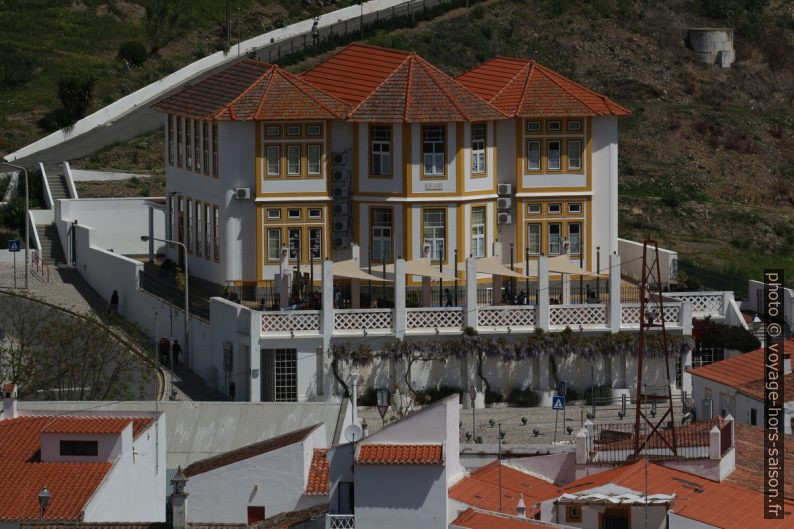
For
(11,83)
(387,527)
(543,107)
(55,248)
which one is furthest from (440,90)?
(11,83)

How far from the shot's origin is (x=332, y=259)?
286 ft

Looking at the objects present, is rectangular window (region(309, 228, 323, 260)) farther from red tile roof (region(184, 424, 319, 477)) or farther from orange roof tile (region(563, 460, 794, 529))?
orange roof tile (region(563, 460, 794, 529))

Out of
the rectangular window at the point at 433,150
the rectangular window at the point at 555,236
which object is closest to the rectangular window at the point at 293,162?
the rectangular window at the point at 433,150

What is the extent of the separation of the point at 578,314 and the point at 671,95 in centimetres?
5469

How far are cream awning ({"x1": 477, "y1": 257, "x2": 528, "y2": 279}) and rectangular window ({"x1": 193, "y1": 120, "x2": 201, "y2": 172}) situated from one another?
9.78 m

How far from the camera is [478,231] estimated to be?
87.7m

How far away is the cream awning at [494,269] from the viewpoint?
8406 centimetres

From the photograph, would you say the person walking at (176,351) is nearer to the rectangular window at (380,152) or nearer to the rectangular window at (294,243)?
the rectangular window at (294,243)

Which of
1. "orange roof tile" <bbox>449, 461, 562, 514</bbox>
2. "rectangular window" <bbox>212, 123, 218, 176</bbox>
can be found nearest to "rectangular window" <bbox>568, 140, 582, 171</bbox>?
"rectangular window" <bbox>212, 123, 218, 176</bbox>

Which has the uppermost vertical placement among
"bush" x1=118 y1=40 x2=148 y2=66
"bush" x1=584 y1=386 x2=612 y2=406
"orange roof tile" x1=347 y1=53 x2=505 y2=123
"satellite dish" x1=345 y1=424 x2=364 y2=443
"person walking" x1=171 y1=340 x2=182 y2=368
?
"bush" x1=118 y1=40 x2=148 y2=66

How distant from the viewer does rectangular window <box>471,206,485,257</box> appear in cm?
8744

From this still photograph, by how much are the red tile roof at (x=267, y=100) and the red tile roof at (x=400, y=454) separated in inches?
1228

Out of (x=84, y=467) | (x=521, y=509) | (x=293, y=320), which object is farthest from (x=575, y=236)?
(x=521, y=509)

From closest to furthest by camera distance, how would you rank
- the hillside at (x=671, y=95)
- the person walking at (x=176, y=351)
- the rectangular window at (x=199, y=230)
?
1. the person walking at (x=176, y=351)
2. the rectangular window at (x=199, y=230)
3. the hillside at (x=671, y=95)
